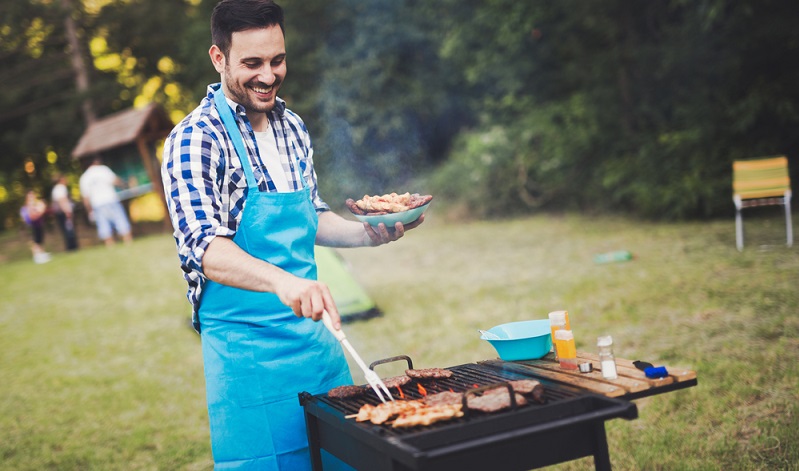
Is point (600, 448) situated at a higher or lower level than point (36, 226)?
lower

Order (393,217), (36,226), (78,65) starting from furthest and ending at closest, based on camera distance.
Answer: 1. (78,65)
2. (36,226)
3. (393,217)

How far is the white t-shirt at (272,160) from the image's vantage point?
8.02 ft

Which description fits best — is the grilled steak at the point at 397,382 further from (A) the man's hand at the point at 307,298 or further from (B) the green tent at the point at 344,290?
(B) the green tent at the point at 344,290

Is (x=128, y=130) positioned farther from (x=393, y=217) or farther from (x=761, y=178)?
(x=393, y=217)

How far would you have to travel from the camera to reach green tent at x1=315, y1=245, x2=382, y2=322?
7.55 m

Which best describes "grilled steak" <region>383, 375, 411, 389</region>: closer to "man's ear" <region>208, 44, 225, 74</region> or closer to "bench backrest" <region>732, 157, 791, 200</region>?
"man's ear" <region>208, 44, 225, 74</region>

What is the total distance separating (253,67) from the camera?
230 centimetres

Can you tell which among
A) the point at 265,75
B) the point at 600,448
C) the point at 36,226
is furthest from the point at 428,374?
the point at 36,226

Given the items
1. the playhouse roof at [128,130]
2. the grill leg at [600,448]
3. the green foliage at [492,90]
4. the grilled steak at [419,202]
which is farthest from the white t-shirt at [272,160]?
the playhouse roof at [128,130]

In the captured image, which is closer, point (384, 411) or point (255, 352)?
point (384, 411)

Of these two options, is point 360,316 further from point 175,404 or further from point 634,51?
point 634,51

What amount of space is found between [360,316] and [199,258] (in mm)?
5472

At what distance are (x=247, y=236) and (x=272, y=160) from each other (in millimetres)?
294

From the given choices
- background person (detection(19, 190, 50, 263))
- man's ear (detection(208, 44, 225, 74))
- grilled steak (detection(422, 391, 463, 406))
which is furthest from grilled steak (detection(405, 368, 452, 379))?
background person (detection(19, 190, 50, 263))
